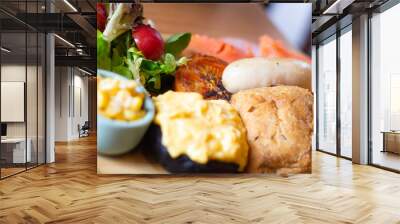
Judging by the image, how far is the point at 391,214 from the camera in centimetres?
372

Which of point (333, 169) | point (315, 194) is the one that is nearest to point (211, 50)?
point (315, 194)

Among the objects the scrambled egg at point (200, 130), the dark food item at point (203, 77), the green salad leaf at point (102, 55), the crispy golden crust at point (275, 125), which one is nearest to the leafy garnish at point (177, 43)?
the dark food item at point (203, 77)

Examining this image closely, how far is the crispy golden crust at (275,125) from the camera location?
5391 mm

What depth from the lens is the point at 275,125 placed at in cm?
540

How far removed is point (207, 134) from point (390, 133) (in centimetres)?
→ 326

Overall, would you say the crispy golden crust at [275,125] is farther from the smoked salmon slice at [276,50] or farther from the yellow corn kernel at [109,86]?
the yellow corn kernel at [109,86]

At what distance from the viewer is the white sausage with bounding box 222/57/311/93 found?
5.51 m

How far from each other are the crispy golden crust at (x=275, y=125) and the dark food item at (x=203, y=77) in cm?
27

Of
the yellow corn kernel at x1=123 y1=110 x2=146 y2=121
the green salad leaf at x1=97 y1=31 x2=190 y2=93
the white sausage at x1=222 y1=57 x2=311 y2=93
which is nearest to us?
the yellow corn kernel at x1=123 y1=110 x2=146 y2=121

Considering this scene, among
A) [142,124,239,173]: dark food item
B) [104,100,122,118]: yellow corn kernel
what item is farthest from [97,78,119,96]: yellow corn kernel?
[142,124,239,173]: dark food item

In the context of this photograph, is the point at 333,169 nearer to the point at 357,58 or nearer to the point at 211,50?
the point at 357,58

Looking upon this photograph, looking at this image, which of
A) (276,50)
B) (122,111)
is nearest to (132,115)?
(122,111)

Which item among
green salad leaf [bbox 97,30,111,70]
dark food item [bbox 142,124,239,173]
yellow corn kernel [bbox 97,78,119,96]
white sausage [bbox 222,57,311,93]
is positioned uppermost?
green salad leaf [bbox 97,30,111,70]

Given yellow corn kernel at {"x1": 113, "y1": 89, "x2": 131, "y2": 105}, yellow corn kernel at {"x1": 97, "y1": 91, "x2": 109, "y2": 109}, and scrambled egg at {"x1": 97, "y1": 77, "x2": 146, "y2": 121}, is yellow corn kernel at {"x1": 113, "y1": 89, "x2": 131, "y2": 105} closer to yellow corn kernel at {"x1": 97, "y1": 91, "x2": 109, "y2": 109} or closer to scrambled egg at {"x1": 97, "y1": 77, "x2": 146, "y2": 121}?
scrambled egg at {"x1": 97, "y1": 77, "x2": 146, "y2": 121}
